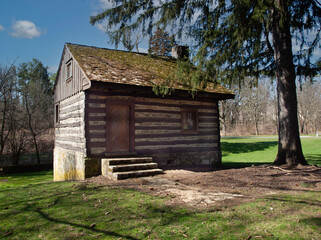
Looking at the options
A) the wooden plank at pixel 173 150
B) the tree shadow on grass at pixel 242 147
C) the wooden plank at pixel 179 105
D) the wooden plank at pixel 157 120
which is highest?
the wooden plank at pixel 179 105

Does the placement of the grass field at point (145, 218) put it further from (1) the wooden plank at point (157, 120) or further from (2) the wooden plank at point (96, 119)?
(1) the wooden plank at point (157, 120)

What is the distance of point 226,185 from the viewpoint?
752 centimetres

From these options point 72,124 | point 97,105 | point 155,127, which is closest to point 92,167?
point 97,105

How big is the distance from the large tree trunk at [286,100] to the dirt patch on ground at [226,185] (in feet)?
2.10

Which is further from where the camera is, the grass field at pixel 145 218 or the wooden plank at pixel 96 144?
the wooden plank at pixel 96 144

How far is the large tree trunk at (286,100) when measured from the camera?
32.4 ft

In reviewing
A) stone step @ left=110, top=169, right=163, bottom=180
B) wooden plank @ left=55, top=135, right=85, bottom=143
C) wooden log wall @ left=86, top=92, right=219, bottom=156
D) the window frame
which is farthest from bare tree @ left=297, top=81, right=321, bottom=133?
stone step @ left=110, top=169, right=163, bottom=180

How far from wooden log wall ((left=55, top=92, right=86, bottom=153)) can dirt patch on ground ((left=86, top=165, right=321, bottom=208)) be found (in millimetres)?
2570

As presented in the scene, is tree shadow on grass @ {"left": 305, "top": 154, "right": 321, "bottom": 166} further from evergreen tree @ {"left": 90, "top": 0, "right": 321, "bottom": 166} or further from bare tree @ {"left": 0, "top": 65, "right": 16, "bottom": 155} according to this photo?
bare tree @ {"left": 0, "top": 65, "right": 16, "bottom": 155}

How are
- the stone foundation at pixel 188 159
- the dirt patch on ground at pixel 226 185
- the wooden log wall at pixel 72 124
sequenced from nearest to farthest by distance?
the dirt patch on ground at pixel 226 185
the wooden log wall at pixel 72 124
the stone foundation at pixel 188 159

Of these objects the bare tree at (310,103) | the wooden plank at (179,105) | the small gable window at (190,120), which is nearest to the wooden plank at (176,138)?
the small gable window at (190,120)

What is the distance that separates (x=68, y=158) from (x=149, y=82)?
536 cm

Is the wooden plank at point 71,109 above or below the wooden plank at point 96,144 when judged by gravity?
above

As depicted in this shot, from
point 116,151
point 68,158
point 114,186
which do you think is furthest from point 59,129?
point 114,186
